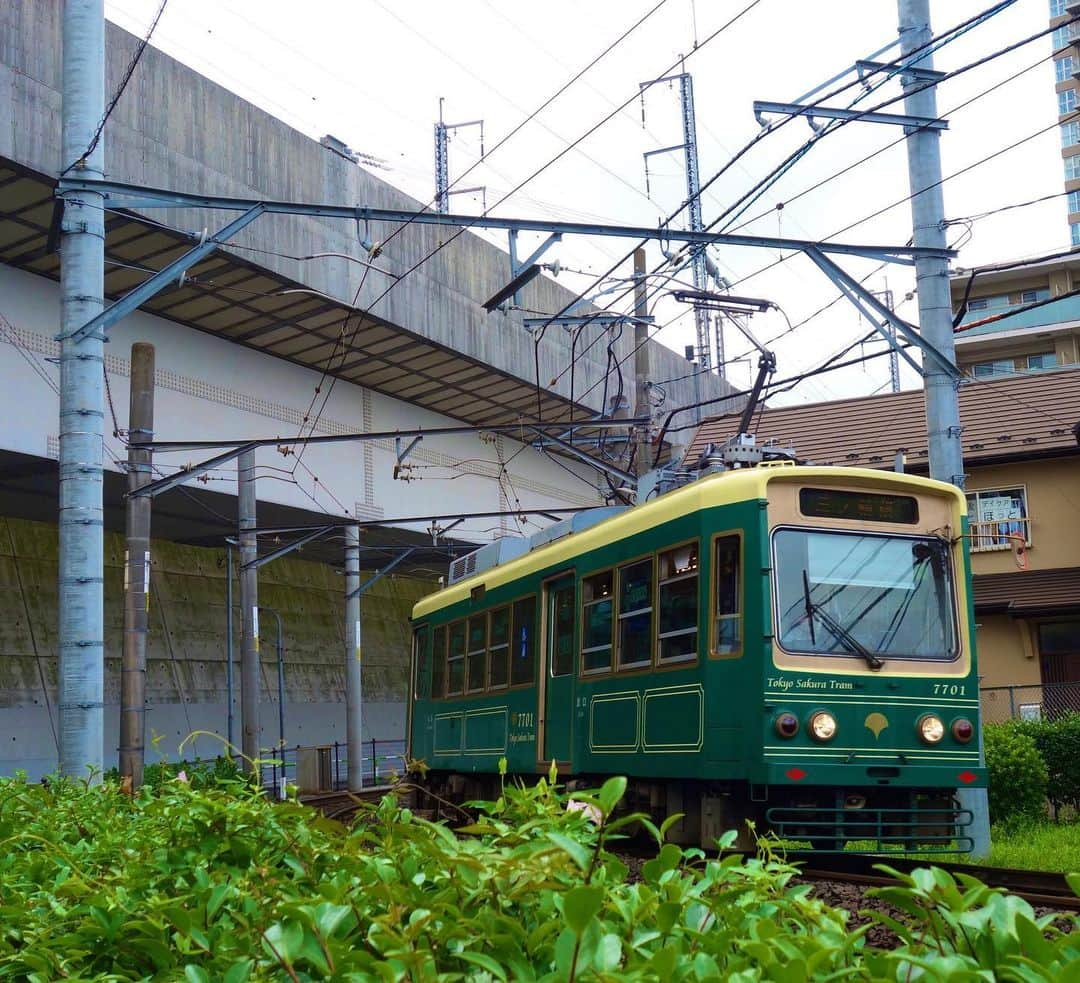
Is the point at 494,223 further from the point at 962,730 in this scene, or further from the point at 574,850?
the point at 574,850

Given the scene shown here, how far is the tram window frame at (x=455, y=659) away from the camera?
54.1ft

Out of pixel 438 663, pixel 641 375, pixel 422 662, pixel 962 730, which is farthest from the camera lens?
pixel 641 375

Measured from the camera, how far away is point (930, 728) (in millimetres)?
11023

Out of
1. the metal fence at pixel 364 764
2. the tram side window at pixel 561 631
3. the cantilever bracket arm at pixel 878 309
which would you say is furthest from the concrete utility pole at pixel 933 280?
the metal fence at pixel 364 764

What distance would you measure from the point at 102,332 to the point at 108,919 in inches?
367

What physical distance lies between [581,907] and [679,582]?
9.20 metres

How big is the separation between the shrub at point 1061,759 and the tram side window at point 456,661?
6823 mm

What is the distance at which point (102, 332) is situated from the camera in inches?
456

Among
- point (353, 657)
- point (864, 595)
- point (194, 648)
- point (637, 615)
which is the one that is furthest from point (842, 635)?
point (194, 648)

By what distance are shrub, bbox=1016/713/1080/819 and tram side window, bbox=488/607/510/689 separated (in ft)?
21.9

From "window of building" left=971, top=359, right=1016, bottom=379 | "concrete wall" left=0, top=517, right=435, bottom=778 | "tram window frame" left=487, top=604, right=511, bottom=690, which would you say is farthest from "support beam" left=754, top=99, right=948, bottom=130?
"window of building" left=971, top=359, right=1016, bottom=379

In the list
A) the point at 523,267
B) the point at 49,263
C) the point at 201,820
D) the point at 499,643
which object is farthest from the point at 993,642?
the point at 201,820

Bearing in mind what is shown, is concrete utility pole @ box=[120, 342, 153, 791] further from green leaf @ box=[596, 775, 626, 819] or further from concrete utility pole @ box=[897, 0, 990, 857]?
green leaf @ box=[596, 775, 626, 819]

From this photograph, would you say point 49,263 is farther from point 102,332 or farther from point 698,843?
point 698,843
